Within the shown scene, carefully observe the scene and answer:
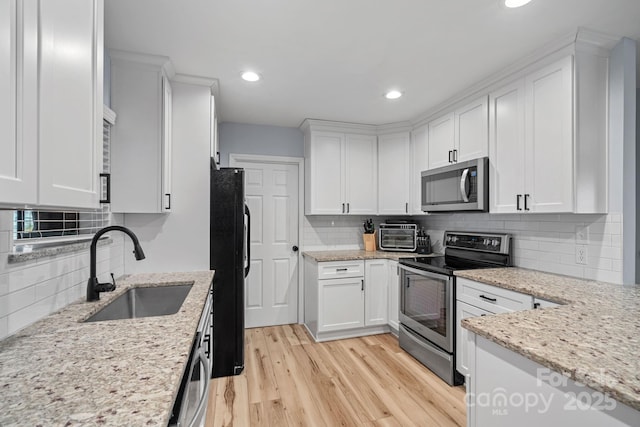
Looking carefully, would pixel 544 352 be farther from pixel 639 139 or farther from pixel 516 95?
pixel 639 139

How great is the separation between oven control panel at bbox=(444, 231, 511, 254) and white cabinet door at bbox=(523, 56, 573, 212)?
478 millimetres

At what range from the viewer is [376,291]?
3246 mm

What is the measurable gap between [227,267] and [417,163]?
7.58 feet

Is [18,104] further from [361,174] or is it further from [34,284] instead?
[361,174]

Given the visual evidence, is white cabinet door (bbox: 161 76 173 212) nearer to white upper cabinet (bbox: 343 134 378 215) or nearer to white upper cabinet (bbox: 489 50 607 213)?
white upper cabinet (bbox: 343 134 378 215)

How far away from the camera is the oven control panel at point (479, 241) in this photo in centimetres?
249

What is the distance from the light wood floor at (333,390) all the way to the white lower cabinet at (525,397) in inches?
39.4

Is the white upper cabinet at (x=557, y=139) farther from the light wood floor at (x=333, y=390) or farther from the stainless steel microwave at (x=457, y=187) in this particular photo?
the light wood floor at (x=333, y=390)

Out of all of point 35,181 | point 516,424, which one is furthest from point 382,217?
point 35,181

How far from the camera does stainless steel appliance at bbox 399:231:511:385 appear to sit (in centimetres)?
235

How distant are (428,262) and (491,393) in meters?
1.78

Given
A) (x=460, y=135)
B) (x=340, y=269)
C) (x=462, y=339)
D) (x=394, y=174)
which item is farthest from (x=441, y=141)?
(x=462, y=339)

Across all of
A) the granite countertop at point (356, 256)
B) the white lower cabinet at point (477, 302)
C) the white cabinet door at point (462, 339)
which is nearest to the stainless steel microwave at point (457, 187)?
the granite countertop at point (356, 256)

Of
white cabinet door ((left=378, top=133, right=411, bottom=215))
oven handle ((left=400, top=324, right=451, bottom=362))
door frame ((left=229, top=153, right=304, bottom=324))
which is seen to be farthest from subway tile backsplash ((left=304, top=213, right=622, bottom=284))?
door frame ((left=229, top=153, right=304, bottom=324))
